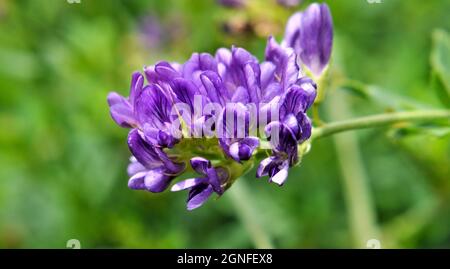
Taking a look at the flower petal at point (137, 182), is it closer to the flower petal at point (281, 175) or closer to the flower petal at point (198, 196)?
the flower petal at point (198, 196)

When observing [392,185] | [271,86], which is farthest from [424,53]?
[271,86]

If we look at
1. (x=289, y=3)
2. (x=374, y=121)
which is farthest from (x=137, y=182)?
(x=289, y=3)

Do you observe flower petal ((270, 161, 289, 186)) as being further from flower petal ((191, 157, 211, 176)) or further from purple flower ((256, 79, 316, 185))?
flower petal ((191, 157, 211, 176))

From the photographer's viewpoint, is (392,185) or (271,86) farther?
(392,185)

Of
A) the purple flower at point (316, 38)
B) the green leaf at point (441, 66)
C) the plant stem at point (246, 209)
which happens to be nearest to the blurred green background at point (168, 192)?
the plant stem at point (246, 209)

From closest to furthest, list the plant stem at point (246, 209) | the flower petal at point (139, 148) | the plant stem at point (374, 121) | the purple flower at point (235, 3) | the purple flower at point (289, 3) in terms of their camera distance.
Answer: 1. the flower petal at point (139, 148)
2. the plant stem at point (374, 121)
3. the plant stem at point (246, 209)
4. the purple flower at point (289, 3)
5. the purple flower at point (235, 3)
